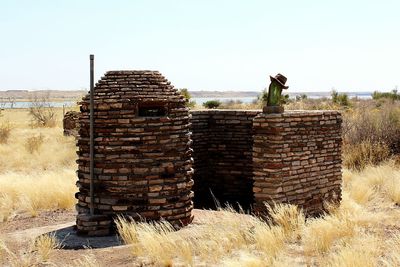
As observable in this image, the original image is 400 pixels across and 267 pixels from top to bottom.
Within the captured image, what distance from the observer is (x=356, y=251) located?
6.95m

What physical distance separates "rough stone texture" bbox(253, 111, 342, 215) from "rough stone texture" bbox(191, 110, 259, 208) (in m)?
1.78

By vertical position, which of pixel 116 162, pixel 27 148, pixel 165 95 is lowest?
pixel 27 148

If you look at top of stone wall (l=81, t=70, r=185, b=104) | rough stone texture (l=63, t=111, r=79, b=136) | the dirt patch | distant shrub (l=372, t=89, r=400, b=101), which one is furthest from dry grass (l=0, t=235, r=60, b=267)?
distant shrub (l=372, t=89, r=400, b=101)

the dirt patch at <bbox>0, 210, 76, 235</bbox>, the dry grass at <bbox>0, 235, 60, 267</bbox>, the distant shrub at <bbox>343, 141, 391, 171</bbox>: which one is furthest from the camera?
the distant shrub at <bbox>343, 141, 391, 171</bbox>

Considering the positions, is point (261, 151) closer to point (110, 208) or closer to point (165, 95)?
point (165, 95)

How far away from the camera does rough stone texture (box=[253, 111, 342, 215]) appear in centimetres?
920

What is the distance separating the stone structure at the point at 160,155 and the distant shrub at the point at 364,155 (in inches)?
248

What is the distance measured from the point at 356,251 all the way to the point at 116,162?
3852 mm

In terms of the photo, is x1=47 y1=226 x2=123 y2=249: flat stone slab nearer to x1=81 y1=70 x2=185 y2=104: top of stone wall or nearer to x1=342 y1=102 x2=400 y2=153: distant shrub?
x1=81 y1=70 x2=185 y2=104: top of stone wall

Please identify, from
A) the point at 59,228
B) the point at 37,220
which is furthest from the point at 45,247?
the point at 37,220

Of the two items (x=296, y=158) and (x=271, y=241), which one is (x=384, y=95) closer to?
(x=296, y=158)

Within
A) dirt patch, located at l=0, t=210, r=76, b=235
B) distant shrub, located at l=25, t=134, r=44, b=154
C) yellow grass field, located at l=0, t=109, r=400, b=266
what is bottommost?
dirt patch, located at l=0, t=210, r=76, b=235

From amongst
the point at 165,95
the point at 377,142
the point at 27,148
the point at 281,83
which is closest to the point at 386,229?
the point at 281,83

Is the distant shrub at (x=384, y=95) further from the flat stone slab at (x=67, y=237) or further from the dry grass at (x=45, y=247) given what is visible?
the dry grass at (x=45, y=247)
